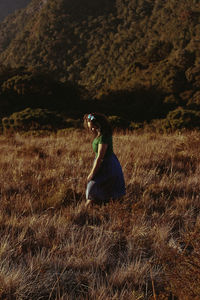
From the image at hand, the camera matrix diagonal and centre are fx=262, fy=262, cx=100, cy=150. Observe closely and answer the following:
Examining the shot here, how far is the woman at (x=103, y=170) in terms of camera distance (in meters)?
3.17

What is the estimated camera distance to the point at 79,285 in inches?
70.5

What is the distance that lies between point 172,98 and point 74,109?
7.69 meters

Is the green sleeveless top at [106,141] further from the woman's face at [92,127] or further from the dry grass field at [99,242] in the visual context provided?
the dry grass field at [99,242]

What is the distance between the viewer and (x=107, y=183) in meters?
3.24

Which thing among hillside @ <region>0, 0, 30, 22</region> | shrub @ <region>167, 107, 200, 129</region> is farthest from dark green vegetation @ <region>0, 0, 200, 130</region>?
hillside @ <region>0, 0, 30, 22</region>

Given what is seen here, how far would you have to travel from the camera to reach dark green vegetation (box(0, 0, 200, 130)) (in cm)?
1872

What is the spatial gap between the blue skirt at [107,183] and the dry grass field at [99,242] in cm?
19

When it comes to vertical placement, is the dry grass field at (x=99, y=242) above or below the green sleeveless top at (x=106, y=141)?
below

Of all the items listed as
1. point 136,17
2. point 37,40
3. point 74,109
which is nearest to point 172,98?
point 74,109

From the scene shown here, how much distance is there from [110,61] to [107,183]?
131ft

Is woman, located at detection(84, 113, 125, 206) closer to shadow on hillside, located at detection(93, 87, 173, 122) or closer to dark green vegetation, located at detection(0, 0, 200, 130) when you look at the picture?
dark green vegetation, located at detection(0, 0, 200, 130)

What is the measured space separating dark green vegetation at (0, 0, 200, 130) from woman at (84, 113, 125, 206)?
11.5 m

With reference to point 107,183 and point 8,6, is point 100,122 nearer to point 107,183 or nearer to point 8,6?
point 107,183

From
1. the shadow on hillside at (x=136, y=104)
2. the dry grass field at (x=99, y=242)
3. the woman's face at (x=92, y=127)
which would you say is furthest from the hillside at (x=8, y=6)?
the dry grass field at (x=99, y=242)
